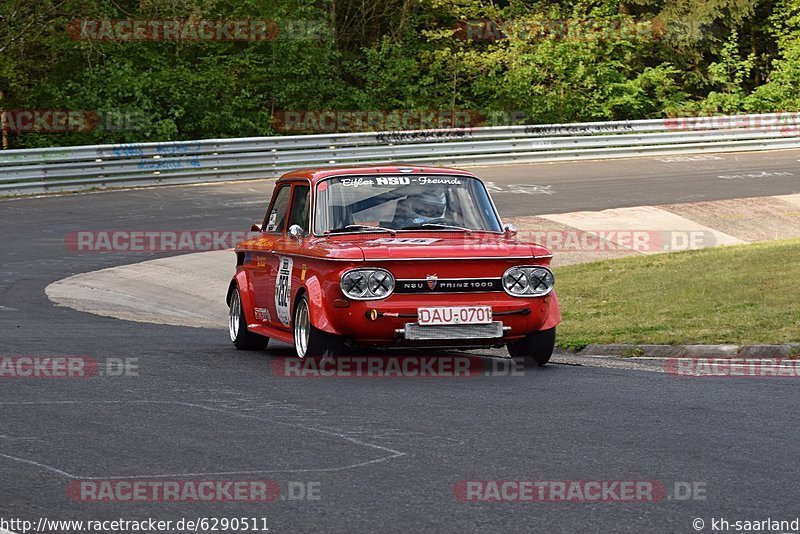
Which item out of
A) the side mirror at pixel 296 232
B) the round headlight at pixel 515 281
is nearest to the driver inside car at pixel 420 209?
the side mirror at pixel 296 232

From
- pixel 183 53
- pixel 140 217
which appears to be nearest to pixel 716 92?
pixel 183 53

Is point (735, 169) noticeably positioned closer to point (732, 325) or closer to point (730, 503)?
point (732, 325)

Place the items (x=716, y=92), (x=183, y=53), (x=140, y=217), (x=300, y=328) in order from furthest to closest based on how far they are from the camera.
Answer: (x=716, y=92)
(x=183, y=53)
(x=140, y=217)
(x=300, y=328)

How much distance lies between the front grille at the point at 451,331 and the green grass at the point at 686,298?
10.1 feet

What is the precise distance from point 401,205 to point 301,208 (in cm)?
104

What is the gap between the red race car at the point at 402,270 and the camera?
999 cm

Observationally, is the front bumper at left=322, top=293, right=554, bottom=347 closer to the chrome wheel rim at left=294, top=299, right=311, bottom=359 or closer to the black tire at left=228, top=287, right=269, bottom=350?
the chrome wheel rim at left=294, top=299, right=311, bottom=359

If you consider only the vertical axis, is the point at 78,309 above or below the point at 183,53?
below

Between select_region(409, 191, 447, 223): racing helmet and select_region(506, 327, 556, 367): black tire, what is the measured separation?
Result: 1372 mm

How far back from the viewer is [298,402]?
8453 millimetres

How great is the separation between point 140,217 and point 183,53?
13466 mm

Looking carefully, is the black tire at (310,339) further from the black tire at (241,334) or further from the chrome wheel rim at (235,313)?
the chrome wheel rim at (235,313)

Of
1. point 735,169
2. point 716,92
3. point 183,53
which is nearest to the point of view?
point 735,169

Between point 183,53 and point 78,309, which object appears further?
point 183,53
